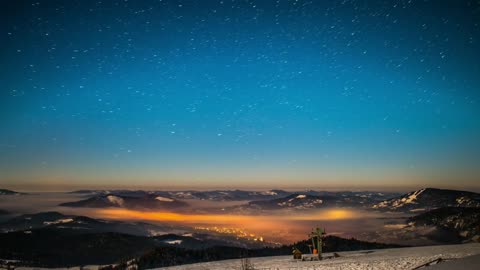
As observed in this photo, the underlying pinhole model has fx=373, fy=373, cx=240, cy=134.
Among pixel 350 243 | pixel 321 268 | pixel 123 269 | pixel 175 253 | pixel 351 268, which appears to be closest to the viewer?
pixel 351 268

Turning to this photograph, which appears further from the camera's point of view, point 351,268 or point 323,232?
point 323,232

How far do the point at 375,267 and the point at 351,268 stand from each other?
5.77ft

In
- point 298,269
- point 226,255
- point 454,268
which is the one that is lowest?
point 226,255

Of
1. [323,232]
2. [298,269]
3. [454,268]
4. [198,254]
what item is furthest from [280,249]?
[454,268]

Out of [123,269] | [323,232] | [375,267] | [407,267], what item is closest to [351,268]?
[375,267]

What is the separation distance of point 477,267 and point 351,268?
1187 centimetres

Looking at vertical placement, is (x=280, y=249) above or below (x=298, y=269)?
below

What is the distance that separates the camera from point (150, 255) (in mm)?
163625

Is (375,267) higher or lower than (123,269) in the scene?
higher

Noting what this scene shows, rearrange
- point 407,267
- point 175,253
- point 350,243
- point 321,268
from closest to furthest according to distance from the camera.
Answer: point 407,267, point 321,268, point 175,253, point 350,243

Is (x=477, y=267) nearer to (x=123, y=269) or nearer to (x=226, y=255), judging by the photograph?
(x=123, y=269)

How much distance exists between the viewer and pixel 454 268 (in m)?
18.4

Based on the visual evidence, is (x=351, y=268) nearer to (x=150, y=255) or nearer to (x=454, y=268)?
(x=454, y=268)

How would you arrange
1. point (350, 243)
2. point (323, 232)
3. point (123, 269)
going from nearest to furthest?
1. point (323, 232)
2. point (123, 269)
3. point (350, 243)
